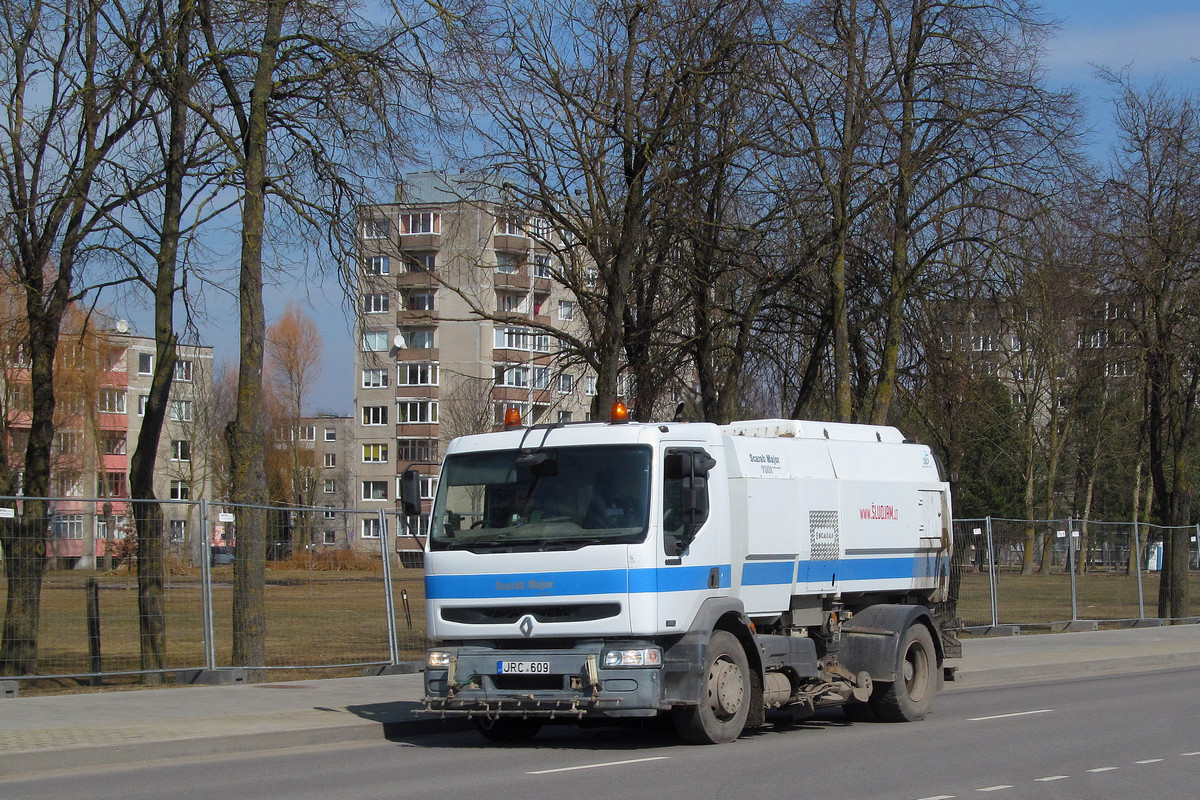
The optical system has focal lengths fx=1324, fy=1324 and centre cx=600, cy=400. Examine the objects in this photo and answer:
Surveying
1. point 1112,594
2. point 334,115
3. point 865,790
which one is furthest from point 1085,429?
point 865,790

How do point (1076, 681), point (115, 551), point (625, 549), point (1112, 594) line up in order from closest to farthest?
1. point (625, 549)
2. point (115, 551)
3. point (1076, 681)
4. point (1112, 594)

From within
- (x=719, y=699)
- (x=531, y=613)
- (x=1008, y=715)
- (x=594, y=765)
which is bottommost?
(x=1008, y=715)

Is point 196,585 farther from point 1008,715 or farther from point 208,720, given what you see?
point 1008,715

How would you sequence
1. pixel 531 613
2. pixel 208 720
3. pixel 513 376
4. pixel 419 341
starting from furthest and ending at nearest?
1. pixel 419 341
2. pixel 513 376
3. pixel 208 720
4. pixel 531 613

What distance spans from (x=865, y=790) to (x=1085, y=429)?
57.9m

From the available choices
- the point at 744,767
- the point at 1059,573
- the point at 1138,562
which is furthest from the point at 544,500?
the point at 1138,562

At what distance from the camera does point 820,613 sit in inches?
518

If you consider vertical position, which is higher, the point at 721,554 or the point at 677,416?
the point at 677,416

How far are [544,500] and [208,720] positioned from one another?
3.90m

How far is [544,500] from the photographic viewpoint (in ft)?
37.4

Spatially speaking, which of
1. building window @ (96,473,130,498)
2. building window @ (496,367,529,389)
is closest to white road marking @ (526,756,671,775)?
building window @ (496,367,529,389)

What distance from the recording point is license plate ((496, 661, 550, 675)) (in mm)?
10930

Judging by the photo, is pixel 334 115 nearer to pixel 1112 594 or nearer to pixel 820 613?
pixel 820 613

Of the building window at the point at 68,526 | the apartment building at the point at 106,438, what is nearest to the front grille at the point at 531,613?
the apartment building at the point at 106,438
